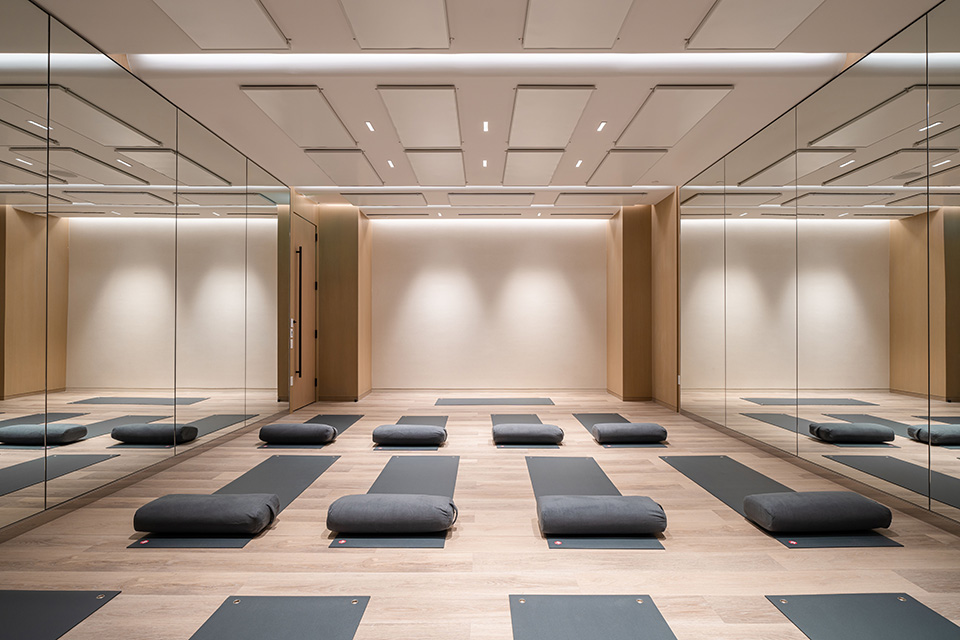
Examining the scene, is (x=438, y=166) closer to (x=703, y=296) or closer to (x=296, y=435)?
(x=296, y=435)

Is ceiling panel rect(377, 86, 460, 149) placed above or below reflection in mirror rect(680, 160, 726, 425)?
above

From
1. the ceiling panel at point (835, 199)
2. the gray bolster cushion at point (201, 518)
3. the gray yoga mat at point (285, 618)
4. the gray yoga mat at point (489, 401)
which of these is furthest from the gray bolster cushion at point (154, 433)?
the ceiling panel at point (835, 199)

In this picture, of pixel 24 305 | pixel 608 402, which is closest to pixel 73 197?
pixel 24 305

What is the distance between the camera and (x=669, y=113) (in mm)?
4992

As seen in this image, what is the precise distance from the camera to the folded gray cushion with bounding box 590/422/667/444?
5.88m

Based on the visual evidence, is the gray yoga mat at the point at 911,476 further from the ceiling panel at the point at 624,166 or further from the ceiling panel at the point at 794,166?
the ceiling panel at the point at 624,166

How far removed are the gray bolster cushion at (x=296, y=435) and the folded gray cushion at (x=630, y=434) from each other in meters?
2.99

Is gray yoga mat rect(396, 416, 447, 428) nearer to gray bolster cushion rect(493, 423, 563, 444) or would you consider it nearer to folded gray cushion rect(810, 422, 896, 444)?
gray bolster cushion rect(493, 423, 563, 444)

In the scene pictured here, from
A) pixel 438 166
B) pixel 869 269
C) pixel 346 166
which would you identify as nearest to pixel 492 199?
pixel 438 166

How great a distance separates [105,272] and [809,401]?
6.06m

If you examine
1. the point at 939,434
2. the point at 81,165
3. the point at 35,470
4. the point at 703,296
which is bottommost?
the point at 35,470

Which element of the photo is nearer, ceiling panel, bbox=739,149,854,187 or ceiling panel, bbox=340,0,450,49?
ceiling panel, bbox=340,0,450,49

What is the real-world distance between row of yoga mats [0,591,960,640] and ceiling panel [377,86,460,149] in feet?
12.4

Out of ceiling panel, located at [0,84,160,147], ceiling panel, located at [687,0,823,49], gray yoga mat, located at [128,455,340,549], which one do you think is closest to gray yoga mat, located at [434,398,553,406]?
gray yoga mat, located at [128,455,340,549]
